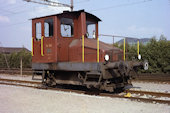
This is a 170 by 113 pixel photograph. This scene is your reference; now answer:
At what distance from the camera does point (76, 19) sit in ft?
29.6

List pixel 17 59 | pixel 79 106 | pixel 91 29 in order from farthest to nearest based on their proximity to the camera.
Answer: pixel 17 59
pixel 91 29
pixel 79 106

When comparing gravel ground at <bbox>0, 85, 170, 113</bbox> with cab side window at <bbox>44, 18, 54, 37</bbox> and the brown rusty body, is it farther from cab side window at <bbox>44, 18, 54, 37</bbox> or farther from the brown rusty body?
cab side window at <bbox>44, 18, 54, 37</bbox>

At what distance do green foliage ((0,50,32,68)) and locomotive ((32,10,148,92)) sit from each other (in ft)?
52.0

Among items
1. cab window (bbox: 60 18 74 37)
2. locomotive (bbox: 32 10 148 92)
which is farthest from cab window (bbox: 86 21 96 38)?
cab window (bbox: 60 18 74 37)

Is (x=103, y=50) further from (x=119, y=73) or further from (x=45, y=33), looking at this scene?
(x=45, y=33)

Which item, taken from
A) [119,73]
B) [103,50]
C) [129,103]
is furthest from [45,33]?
[129,103]

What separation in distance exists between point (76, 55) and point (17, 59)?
19.9 metres

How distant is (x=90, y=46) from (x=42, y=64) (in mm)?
2524

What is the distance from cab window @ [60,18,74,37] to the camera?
28.9 ft

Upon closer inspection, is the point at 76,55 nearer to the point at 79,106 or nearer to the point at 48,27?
the point at 48,27

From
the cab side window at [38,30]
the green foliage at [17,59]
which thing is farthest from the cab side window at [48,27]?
the green foliage at [17,59]

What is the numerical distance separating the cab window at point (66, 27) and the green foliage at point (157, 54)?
235 inches

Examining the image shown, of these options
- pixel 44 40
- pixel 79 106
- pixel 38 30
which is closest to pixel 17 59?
pixel 38 30

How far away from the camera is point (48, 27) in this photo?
8992 millimetres
